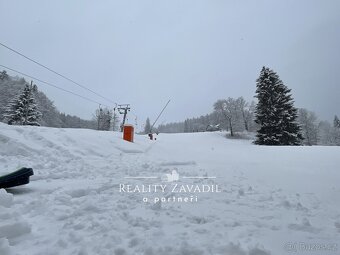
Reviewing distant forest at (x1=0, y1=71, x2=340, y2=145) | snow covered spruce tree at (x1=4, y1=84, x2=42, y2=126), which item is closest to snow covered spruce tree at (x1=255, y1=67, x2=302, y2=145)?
distant forest at (x1=0, y1=71, x2=340, y2=145)

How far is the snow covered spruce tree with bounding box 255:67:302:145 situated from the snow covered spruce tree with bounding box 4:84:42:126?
32362mm

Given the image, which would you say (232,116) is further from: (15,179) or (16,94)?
(15,179)

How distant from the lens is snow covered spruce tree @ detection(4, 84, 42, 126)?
33.7 metres

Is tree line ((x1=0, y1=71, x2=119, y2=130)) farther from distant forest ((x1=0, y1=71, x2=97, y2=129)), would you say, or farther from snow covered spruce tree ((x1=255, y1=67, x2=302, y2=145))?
snow covered spruce tree ((x1=255, y1=67, x2=302, y2=145))

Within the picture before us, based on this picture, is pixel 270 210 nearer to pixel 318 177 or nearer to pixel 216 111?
pixel 318 177

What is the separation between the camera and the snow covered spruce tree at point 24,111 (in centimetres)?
3369

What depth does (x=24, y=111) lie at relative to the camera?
34062mm

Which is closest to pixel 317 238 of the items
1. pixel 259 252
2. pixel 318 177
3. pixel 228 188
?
pixel 259 252

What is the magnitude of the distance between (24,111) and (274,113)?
35760 mm

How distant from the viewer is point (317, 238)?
2.46 m

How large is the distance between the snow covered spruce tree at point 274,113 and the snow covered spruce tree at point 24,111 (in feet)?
106

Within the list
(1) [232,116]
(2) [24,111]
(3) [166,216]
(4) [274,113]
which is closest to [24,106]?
(2) [24,111]

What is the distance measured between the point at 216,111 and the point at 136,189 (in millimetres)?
54705

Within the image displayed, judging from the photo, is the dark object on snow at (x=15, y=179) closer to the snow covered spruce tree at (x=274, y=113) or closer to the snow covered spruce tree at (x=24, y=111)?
the snow covered spruce tree at (x=274, y=113)
